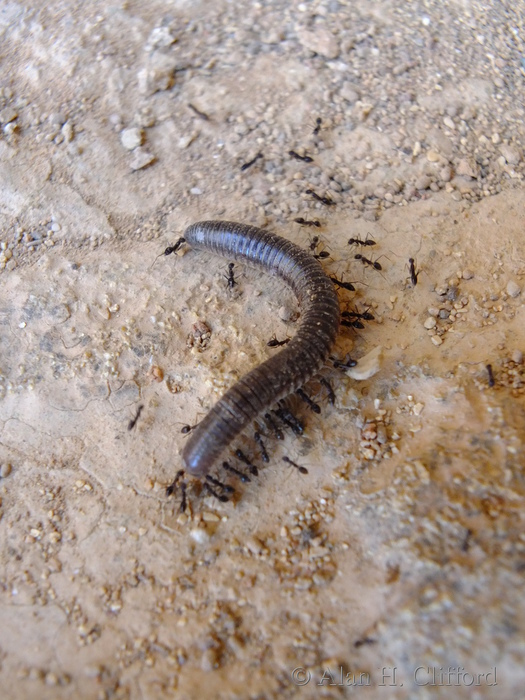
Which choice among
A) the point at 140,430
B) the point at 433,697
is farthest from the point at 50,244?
the point at 433,697

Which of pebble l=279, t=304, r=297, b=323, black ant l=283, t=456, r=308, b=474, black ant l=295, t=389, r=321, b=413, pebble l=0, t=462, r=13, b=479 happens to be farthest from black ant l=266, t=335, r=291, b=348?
pebble l=0, t=462, r=13, b=479

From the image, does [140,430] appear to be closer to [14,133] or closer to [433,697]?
[433,697]

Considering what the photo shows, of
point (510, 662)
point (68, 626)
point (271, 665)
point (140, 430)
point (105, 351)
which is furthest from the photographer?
point (105, 351)

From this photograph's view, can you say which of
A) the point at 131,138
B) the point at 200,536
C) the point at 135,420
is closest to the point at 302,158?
the point at 131,138

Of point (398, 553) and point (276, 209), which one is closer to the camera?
point (398, 553)

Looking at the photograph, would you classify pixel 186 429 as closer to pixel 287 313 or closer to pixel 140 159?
pixel 287 313

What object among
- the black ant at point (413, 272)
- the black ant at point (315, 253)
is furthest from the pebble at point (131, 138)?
the black ant at point (413, 272)

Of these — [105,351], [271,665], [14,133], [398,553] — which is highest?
[14,133]

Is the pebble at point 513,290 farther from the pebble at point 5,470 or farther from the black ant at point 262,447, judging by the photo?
the pebble at point 5,470
